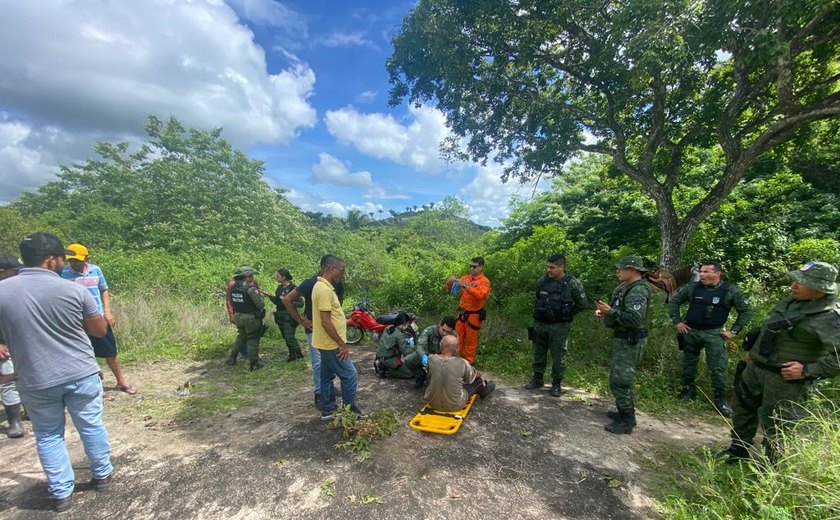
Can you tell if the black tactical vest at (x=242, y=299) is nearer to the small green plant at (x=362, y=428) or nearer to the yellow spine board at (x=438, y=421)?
the small green plant at (x=362, y=428)

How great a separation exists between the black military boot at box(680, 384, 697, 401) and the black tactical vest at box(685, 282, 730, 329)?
2.93 feet

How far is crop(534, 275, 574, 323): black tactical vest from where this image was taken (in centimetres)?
464

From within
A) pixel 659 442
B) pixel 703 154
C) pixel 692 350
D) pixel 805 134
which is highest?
pixel 703 154

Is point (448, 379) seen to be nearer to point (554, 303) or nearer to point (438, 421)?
point (438, 421)

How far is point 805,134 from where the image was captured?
6969 mm

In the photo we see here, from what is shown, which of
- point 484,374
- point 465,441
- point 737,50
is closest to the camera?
point 465,441

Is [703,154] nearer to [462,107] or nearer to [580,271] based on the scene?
[580,271]

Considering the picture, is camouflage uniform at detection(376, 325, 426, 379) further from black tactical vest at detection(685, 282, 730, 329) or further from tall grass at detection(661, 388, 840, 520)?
black tactical vest at detection(685, 282, 730, 329)

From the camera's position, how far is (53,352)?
2.55 metres

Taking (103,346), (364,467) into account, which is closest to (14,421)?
(103,346)

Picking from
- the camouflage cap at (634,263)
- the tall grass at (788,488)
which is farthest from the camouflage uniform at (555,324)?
the tall grass at (788,488)

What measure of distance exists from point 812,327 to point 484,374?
3779 millimetres

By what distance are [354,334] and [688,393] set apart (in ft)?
19.1

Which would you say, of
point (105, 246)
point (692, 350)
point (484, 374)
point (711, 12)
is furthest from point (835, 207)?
point (105, 246)
